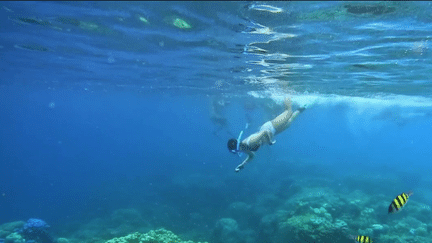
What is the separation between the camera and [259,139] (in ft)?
32.8

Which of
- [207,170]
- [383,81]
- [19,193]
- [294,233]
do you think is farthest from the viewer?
[19,193]

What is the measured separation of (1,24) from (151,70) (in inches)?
444

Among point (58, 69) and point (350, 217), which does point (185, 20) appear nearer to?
point (350, 217)

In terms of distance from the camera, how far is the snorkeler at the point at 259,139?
8172 millimetres

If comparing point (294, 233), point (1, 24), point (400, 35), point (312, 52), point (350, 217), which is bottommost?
point (294, 233)

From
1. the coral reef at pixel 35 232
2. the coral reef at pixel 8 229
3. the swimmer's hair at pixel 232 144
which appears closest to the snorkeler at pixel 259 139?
the swimmer's hair at pixel 232 144

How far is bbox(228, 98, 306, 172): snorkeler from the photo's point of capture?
26.8 feet

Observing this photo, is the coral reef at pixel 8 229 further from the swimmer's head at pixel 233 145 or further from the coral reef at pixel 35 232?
the swimmer's head at pixel 233 145

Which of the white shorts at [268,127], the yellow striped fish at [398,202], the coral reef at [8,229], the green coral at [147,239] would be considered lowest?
the yellow striped fish at [398,202]

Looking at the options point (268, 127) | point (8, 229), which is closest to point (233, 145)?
point (268, 127)

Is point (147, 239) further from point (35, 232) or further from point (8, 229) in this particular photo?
point (8, 229)

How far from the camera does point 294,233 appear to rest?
11680mm

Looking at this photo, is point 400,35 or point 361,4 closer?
point 361,4

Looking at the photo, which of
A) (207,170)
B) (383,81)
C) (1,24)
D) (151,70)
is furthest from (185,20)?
(207,170)
